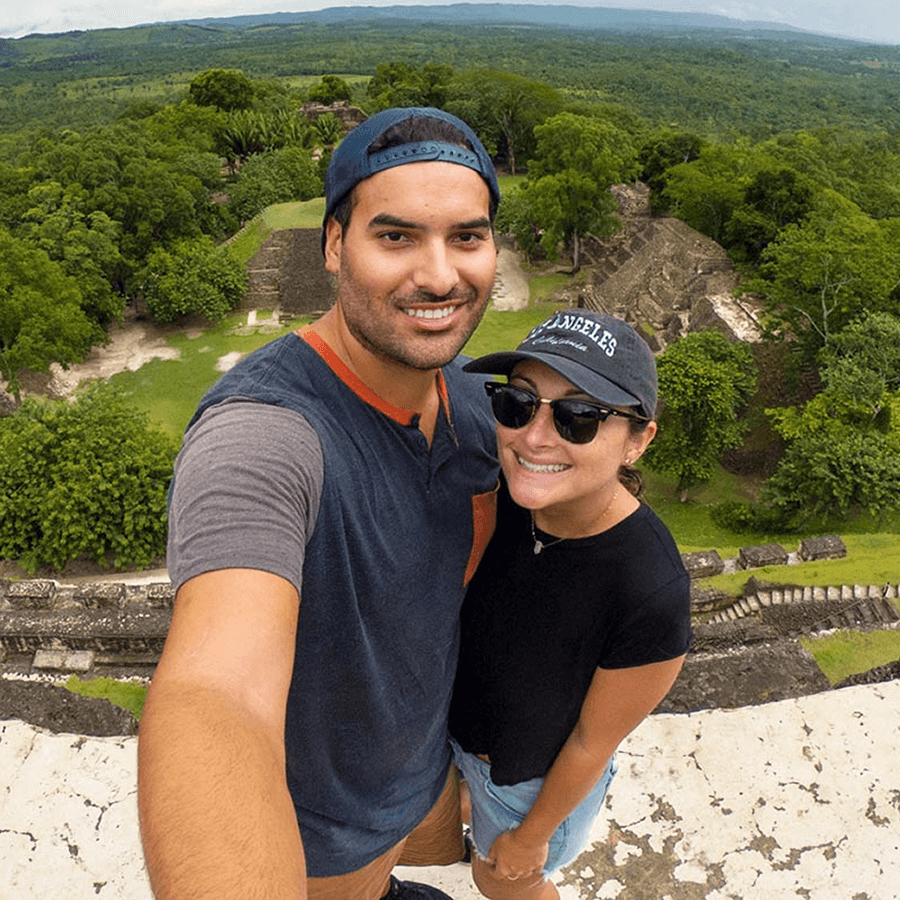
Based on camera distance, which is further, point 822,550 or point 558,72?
point 558,72

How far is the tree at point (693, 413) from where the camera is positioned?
1497cm

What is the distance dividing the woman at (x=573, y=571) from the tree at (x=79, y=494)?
12.4 m

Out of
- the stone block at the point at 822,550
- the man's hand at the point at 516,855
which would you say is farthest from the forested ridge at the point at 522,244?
the man's hand at the point at 516,855

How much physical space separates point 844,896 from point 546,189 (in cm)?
2575

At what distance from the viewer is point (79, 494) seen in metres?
13.6

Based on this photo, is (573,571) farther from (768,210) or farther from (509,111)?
(509,111)

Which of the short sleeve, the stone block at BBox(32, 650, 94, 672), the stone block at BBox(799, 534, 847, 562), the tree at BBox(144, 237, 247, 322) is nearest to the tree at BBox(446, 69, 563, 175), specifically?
the tree at BBox(144, 237, 247, 322)

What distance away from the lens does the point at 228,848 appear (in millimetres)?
1235

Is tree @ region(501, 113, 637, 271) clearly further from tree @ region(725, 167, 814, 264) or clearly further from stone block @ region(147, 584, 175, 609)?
stone block @ region(147, 584, 175, 609)

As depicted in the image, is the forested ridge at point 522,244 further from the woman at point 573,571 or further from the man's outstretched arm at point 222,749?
the man's outstretched arm at point 222,749

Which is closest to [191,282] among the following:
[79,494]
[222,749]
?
[79,494]

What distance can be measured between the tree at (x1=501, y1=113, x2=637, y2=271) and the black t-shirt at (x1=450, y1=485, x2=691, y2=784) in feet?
83.5

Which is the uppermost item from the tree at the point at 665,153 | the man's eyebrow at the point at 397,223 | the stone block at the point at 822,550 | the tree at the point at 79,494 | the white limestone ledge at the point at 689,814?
the man's eyebrow at the point at 397,223

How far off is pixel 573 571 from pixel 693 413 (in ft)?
45.7
